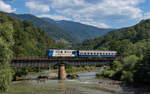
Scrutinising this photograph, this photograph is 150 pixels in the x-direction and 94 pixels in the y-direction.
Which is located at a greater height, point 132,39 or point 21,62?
point 132,39

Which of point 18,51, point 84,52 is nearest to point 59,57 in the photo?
point 84,52

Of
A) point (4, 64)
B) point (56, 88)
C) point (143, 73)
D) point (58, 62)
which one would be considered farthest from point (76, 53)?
point (4, 64)

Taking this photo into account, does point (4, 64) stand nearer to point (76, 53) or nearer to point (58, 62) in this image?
point (58, 62)

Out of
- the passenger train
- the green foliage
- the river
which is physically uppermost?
the passenger train

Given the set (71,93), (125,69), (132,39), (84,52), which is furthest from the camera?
(132,39)

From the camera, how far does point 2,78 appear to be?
34438 millimetres

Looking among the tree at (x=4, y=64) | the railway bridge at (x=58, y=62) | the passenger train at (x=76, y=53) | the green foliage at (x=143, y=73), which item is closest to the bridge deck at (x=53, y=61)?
the railway bridge at (x=58, y=62)

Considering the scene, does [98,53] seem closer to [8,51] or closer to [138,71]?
[138,71]

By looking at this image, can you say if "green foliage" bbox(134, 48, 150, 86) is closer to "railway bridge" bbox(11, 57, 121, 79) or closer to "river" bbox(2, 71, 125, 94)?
"river" bbox(2, 71, 125, 94)

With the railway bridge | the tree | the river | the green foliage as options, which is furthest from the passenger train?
the tree

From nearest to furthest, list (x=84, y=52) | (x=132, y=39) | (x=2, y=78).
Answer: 1. (x=2, y=78)
2. (x=84, y=52)
3. (x=132, y=39)

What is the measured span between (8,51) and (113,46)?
124489 mm

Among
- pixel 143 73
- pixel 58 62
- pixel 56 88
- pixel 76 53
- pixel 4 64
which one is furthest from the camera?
pixel 76 53

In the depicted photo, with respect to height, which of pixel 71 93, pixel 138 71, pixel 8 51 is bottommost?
pixel 71 93
